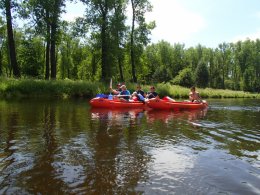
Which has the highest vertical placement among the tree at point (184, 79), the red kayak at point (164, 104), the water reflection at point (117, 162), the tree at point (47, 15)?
the tree at point (47, 15)

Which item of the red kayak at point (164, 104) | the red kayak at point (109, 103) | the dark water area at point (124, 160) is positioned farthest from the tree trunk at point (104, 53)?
the dark water area at point (124, 160)

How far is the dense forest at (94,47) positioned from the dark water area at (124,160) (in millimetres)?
15060

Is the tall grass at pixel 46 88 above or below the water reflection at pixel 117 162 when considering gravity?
above

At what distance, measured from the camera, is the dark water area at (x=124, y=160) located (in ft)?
14.6

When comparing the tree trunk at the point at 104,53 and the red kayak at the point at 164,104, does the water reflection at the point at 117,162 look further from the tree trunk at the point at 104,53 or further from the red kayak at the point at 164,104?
the tree trunk at the point at 104,53

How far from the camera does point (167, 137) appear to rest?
8266 mm

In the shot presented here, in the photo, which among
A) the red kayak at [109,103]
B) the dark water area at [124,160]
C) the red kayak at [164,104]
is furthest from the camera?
the red kayak at [164,104]

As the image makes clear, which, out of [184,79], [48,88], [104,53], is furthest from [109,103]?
[184,79]

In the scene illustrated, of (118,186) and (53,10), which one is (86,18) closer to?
(53,10)

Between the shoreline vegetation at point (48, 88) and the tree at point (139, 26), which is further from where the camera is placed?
the tree at point (139, 26)

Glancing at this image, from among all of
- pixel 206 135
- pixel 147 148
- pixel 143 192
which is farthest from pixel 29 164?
pixel 206 135

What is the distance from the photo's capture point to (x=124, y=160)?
228 inches

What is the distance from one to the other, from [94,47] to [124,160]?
88.5 ft

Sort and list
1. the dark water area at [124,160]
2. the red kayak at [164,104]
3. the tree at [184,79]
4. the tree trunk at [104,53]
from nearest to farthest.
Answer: the dark water area at [124,160]
the red kayak at [164,104]
the tree trunk at [104,53]
the tree at [184,79]
